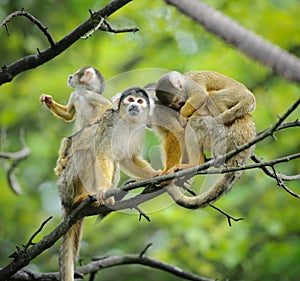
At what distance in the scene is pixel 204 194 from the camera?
3.83 m

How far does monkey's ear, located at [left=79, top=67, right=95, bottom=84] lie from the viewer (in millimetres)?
5355

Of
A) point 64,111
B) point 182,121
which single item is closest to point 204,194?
point 182,121

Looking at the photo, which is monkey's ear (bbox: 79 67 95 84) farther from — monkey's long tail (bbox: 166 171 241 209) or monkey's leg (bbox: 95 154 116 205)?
monkey's long tail (bbox: 166 171 241 209)

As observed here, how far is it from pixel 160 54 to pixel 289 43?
2.21 m

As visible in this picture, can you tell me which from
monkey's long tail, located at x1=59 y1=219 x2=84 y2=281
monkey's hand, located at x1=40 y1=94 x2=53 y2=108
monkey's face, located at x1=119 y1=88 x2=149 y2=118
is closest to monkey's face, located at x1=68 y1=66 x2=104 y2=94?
monkey's hand, located at x1=40 y1=94 x2=53 y2=108

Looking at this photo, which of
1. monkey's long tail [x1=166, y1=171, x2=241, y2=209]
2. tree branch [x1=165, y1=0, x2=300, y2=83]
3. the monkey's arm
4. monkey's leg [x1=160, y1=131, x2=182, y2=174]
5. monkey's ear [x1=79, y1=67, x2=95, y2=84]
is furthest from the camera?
monkey's ear [x1=79, y1=67, x2=95, y2=84]

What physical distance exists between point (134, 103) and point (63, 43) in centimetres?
113

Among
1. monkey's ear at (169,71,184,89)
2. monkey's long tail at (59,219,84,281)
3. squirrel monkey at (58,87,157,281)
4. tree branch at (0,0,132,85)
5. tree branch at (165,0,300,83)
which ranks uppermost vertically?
tree branch at (165,0,300,83)

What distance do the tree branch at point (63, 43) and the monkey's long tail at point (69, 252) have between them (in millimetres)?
1394

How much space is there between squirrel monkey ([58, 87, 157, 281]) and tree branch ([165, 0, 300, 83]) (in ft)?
10.3

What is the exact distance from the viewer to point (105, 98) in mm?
5484

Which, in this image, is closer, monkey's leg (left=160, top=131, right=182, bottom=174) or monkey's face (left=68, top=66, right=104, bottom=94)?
monkey's leg (left=160, top=131, right=182, bottom=174)

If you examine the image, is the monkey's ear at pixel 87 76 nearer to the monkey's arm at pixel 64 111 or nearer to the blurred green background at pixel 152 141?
the monkey's arm at pixel 64 111

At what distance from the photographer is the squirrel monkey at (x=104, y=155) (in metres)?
4.20
